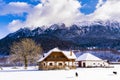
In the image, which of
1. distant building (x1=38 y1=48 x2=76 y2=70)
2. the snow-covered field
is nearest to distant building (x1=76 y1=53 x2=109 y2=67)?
distant building (x1=38 y1=48 x2=76 y2=70)

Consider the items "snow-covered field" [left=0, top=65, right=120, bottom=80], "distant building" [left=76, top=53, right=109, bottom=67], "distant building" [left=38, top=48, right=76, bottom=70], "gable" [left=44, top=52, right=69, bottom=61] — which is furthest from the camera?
"distant building" [left=76, top=53, right=109, bottom=67]

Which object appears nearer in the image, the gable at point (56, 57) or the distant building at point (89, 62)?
the gable at point (56, 57)

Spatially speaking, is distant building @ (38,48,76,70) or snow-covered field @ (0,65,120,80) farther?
distant building @ (38,48,76,70)

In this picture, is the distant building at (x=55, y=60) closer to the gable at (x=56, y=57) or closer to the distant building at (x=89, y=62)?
the gable at (x=56, y=57)

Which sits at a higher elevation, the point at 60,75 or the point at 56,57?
the point at 56,57

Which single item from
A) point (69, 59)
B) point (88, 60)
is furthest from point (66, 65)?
point (88, 60)

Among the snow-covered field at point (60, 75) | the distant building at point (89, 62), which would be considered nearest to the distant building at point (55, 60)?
the distant building at point (89, 62)

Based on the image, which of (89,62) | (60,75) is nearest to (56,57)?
(89,62)

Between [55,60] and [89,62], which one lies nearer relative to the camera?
[55,60]

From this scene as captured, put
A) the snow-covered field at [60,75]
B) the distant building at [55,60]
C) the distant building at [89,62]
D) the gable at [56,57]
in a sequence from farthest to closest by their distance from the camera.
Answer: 1. the distant building at [89,62]
2. the gable at [56,57]
3. the distant building at [55,60]
4. the snow-covered field at [60,75]

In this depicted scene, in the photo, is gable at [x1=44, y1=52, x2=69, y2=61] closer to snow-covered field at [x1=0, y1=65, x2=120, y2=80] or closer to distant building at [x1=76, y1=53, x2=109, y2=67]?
distant building at [x1=76, y1=53, x2=109, y2=67]

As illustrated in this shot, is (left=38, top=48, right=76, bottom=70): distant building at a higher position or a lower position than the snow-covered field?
higher

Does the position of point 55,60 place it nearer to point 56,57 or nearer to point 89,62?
point 56,57

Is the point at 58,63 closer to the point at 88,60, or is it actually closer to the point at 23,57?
the point at 23,57
